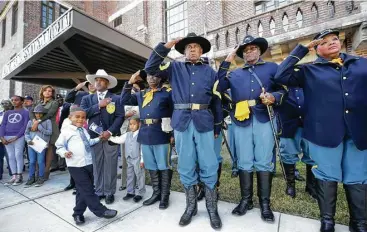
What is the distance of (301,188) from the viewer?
11.4 feet

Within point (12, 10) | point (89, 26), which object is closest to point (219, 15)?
point (89, 26)

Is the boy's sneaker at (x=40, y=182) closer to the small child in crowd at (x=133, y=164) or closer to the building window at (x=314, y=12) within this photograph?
the small child in crowd at (x=133, y=164)

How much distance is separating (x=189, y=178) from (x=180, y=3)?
12.6 m

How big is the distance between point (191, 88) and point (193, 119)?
392 millimetres

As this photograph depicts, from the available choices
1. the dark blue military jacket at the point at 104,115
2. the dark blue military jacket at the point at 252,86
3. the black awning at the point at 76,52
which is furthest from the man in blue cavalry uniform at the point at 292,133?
the black awning at the point at 76,52

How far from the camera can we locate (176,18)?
12.8m

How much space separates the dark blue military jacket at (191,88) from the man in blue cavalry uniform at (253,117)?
0.68 ft

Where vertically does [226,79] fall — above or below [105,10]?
below

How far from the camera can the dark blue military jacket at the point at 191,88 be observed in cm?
250

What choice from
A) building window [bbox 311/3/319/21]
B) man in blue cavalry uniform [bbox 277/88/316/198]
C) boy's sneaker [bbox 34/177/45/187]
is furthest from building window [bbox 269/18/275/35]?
boy's sneaker [bbox 34/177/45/187]

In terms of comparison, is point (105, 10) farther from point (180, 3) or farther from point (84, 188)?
point (84, 188)

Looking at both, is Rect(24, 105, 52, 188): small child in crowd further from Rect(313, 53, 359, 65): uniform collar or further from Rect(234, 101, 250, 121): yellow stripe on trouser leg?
Rect(313, 53, 359, 65): uniform collar

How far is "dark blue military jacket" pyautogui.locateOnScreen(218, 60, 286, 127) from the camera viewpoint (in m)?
2.56

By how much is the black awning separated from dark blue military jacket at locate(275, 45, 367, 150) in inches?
177
